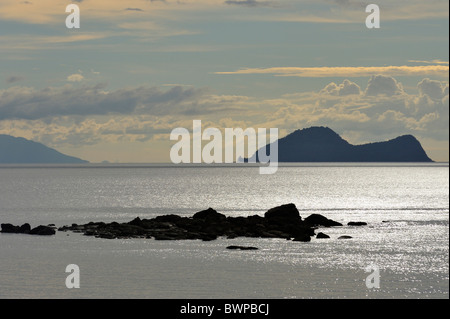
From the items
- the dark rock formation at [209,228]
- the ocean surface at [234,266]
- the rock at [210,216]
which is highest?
Result: the rock at [210,216]

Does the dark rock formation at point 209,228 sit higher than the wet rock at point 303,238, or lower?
higher

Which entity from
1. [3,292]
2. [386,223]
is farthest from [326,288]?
[386,223]

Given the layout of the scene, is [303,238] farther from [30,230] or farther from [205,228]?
[30,230]

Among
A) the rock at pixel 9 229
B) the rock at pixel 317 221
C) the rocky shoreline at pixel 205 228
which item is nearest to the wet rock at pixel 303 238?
the rocky shoreline at pixel 205 228

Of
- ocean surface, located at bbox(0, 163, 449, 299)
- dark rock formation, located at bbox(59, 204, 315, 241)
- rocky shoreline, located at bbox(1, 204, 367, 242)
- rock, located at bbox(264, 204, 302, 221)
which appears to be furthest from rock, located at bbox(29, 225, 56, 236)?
rock, located at bbox(264, 204, 302, 221)

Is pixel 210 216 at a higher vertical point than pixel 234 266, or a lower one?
higher

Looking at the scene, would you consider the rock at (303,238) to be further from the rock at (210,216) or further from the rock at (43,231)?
the rock at (43,231)

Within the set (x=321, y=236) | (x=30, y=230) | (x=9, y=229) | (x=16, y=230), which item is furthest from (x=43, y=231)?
(x=321, y=236)

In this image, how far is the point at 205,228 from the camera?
72500mm

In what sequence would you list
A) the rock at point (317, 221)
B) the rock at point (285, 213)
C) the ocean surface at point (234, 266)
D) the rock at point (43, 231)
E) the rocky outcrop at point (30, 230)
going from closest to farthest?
1. the ocean surface at point (234, 266)
2. the rock at point (43, 231)
3. the rocky outcrop at point (30, 230)
4. the rock at point (285, 213)
5. the rock at point (317, 221)

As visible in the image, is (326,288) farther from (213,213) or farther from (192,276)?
(213,213)

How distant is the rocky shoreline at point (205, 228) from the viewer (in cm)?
7019
